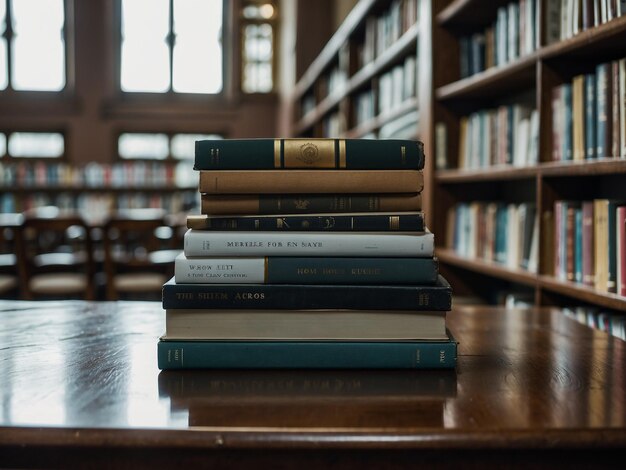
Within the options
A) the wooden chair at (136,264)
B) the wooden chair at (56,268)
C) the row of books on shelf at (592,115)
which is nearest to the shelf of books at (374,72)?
the row of books on shelf at (592,115)

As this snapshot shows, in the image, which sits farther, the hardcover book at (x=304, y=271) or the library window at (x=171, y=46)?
the library window at (x=171, y=46)

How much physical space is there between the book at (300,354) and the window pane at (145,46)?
7.56m

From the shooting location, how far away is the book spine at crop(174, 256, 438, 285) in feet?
2.44

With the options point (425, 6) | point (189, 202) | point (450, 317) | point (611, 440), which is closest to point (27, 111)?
point (189, 202)

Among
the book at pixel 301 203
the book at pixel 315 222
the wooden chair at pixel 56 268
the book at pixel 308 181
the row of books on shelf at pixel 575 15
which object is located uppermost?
the row of books on shelf at pixel 575 15

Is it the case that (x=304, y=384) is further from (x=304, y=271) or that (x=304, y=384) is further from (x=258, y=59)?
(x=258, y=59)

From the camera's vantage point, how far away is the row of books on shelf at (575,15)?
1586 millimetres

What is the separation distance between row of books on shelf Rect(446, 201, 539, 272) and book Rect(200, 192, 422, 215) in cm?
121

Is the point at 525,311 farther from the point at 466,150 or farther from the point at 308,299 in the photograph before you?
the point at 466,150

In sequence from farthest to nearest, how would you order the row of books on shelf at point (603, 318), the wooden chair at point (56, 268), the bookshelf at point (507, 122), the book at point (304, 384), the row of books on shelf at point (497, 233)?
the wooden chair at point (56, 268)
the row of books on shelf at point (497, 233)
the bookshelf at point (507, 122)
the row of books on shelf at point (603, 318)
the book at point (304, 384)

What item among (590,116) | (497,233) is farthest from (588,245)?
(497,233)

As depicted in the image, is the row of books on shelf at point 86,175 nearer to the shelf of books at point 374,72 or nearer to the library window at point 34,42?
the library window at point 34,42

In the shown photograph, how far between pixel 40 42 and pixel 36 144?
1.26 metres

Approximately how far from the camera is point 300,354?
28.9 inches
